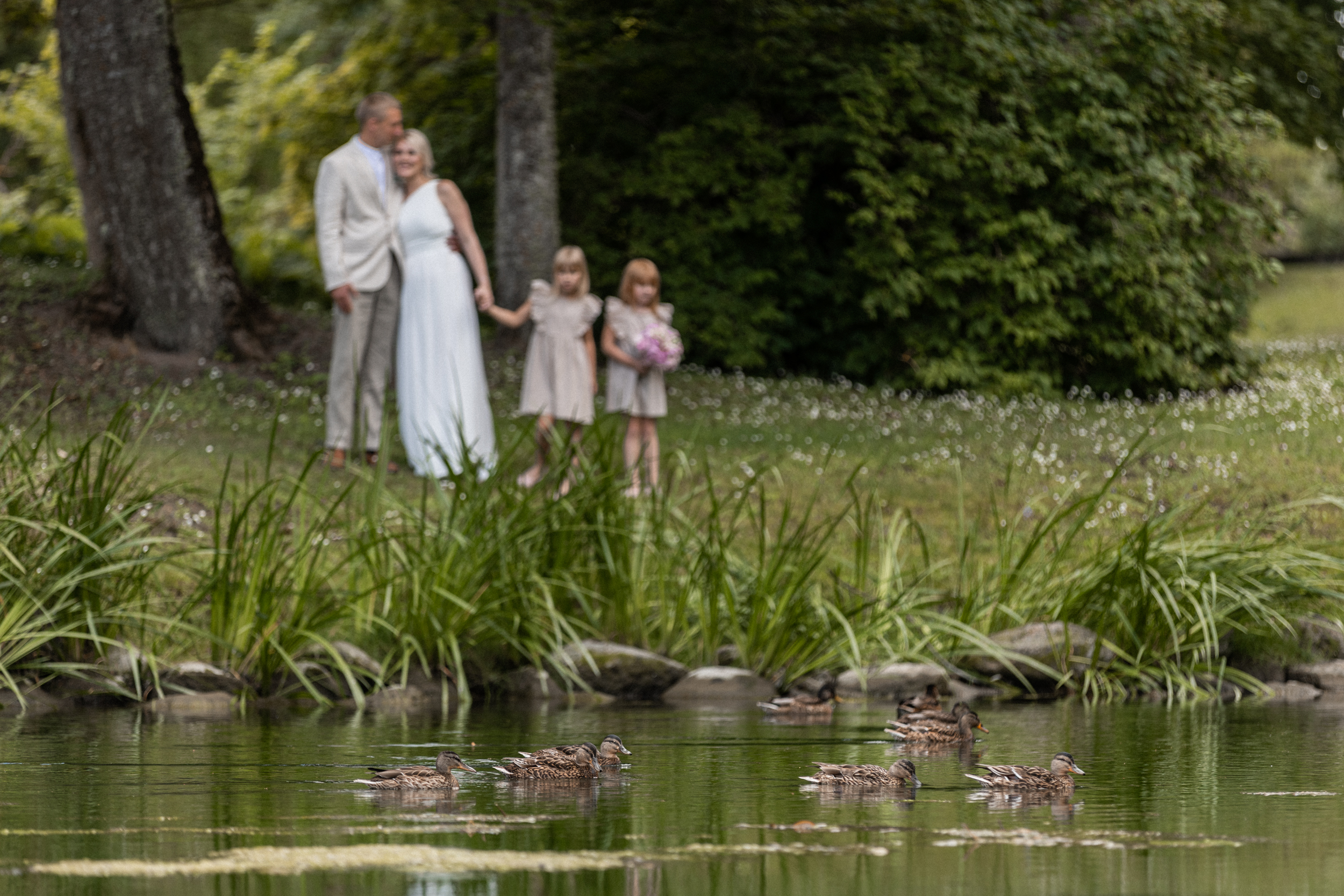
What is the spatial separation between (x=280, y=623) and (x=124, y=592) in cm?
85

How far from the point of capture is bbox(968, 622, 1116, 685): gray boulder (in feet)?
27.9

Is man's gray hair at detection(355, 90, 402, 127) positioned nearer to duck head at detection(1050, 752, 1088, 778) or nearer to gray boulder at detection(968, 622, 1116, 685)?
gray boulder at detection(968, 622, 1116, 685)

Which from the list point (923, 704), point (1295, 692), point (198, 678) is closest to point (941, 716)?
point (923, 704)

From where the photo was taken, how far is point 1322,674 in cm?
877

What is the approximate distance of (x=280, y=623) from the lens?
311 inches

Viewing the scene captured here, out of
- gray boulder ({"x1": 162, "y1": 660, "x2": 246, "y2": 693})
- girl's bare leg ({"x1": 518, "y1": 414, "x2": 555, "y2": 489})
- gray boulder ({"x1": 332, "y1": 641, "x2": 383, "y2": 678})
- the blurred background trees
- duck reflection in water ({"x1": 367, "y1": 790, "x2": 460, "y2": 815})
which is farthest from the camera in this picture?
the blurred background trees

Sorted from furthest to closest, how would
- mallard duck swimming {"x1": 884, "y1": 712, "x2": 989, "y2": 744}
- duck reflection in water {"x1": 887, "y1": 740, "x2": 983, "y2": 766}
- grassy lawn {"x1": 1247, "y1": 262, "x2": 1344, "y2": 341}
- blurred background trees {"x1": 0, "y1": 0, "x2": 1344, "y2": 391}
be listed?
grassy lawn {"x1": 1247, "y1": 262, "x2": 1344, "y2": 341}, blurred background trees {"x1": 0, "y1": 0, "x2": 1344, "y2": 391}, mallard duck swimming {"x1": 884, "y1": 712, "x2": 989, "y2": 744}, duck reflection in water {"x1": 887, "y1": 740, "x2": 983, "y2": 766}

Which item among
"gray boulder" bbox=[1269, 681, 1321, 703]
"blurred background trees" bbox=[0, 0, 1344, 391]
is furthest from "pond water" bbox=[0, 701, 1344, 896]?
"blurred background trees" bbox=[0, 0, 1344, 391]

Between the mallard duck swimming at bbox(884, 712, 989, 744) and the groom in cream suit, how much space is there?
6290 mm

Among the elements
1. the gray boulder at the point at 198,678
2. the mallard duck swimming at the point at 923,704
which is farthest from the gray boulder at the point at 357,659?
the mallard duck swimming at the point at 923,704

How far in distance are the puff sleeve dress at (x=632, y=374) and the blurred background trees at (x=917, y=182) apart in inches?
260

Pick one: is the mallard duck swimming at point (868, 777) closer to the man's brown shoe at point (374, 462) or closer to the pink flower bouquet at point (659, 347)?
the pink flower bouquet at point (659, 347)

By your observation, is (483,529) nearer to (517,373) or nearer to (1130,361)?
(517,373)

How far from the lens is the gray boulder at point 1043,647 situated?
849 cm
